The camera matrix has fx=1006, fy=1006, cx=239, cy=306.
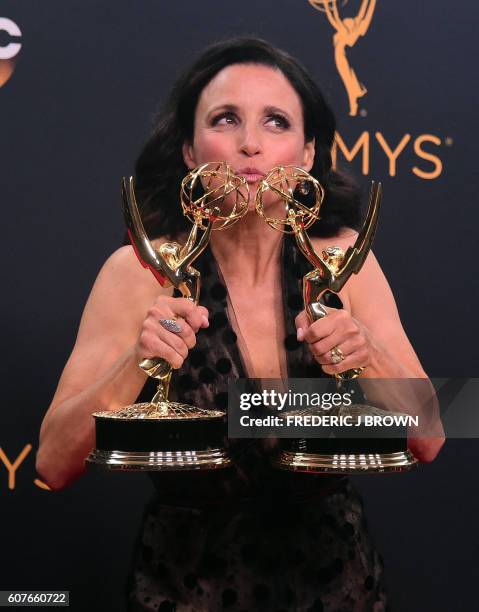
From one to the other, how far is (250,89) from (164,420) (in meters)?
0.51

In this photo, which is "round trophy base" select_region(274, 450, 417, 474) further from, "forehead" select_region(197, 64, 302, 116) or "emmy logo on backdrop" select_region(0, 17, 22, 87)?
"emmy logo on backdrop" select_region(0, 17, 22, 87)

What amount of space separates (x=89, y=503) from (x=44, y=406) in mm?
188

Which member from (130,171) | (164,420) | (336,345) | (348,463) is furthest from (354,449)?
(130,171)

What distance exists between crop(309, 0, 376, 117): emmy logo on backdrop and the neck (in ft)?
1.55

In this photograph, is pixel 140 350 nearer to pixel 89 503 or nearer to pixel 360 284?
pixel 360 284

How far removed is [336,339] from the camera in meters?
1.17

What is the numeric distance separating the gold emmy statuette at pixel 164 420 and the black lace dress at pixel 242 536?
0.14 meters

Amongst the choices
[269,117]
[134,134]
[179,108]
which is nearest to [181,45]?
[134,134]

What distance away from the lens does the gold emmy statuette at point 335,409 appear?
3.83ft

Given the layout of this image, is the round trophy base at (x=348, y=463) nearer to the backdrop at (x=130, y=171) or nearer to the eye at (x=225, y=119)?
the eye at (x=225, y=119)

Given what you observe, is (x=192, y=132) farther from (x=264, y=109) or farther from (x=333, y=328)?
(x=333, y=328)

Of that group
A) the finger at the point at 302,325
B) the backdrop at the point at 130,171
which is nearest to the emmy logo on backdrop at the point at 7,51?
the backdrop at the point at 130,171

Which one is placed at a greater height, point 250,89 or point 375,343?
point 250,89

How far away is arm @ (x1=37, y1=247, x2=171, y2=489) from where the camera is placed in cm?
132
